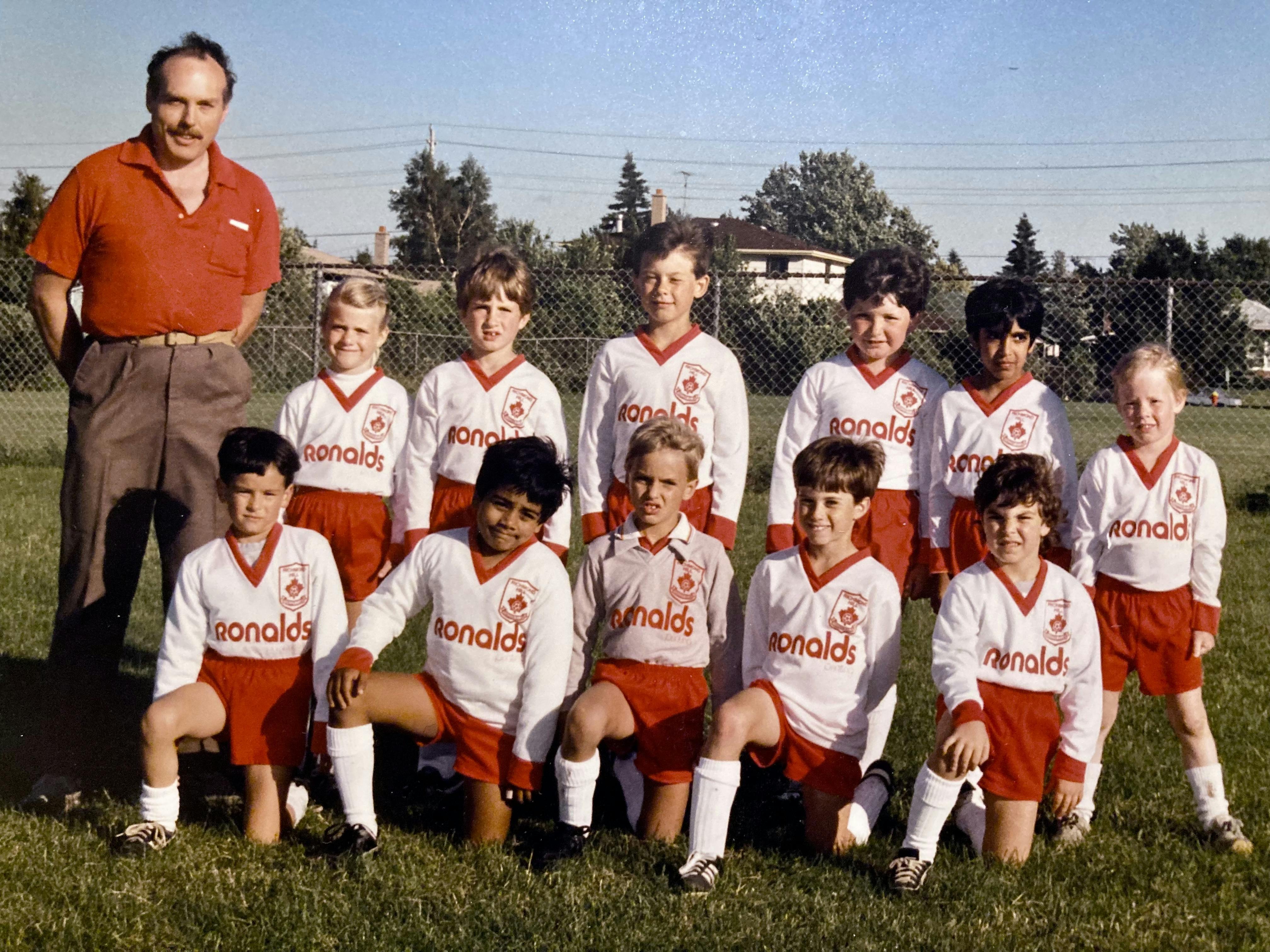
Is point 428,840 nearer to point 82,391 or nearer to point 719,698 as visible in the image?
point 719,698

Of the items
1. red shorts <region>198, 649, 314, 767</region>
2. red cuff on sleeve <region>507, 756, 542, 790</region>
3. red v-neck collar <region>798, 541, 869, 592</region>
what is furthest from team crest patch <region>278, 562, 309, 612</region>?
red v-neck collar <region>798, 541, 869, 592</region>

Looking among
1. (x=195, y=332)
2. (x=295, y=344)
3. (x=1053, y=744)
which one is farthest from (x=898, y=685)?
(x=295, y=344)

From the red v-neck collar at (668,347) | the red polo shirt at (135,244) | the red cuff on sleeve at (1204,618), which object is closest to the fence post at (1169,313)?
the red cuff on sleeve at (1204,618)

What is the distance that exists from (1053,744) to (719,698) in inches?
44.5

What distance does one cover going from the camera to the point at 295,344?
21.6m

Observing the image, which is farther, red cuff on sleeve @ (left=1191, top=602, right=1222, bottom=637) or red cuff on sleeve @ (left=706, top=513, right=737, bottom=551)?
red cuff on sleeve @ (left=706, top=513, right=737, bottom=551)

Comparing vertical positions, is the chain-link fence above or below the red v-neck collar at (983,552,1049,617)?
above

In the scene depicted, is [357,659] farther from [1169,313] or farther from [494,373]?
[1169,313]

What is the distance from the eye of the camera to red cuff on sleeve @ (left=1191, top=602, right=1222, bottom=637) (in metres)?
4.21

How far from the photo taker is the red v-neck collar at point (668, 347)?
4688mm

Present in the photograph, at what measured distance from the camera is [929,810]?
147 inches

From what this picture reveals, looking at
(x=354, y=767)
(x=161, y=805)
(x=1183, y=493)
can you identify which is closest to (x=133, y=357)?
(x=161, y=805)

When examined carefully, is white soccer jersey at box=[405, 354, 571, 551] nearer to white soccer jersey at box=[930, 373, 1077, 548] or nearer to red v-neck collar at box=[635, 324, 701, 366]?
red v-neck collar at box=[635, 324, 701, 366]

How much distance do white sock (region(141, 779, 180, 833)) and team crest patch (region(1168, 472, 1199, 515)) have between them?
349cm
